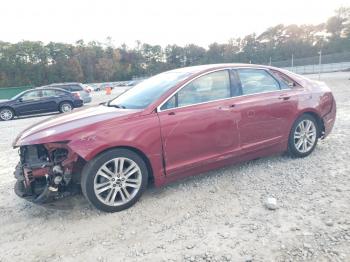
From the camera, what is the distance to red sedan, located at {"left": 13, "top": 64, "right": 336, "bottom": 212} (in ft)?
10.1

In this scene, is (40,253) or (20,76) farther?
(20,76)

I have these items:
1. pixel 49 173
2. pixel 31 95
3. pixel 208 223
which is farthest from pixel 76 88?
pixel 208 223

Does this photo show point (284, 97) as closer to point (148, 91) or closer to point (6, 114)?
point (148, 91)

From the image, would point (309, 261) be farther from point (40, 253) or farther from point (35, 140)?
point (35, 140)

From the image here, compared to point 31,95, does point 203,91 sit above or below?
above

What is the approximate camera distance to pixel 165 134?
332 centimetres

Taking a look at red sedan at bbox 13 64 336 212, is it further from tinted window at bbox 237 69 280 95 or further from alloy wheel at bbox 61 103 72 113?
alloy wheel at bbox 61 103 72 113

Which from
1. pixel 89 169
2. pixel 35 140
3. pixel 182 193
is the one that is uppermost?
pixel 35 140

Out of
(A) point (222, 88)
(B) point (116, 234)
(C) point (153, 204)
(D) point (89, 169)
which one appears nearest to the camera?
(B) point (116, 234)

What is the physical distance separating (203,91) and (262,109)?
0.92 m

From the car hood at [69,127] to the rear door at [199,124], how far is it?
0.47 metres

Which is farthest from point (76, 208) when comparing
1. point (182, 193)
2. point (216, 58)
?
point (216, 58)

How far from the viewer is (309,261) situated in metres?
2.25

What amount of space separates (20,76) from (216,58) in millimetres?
47503
